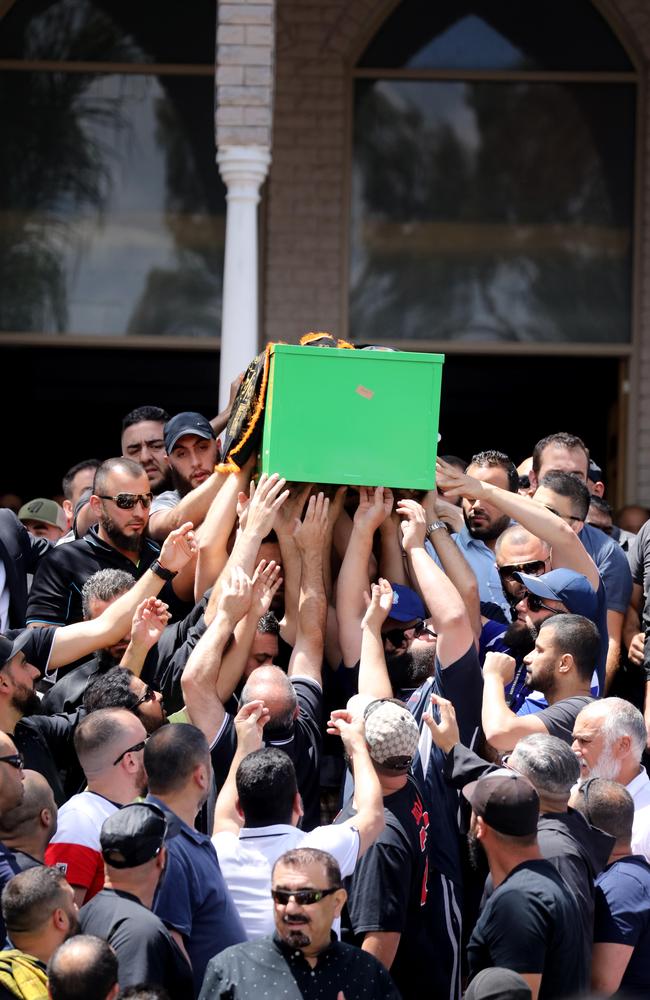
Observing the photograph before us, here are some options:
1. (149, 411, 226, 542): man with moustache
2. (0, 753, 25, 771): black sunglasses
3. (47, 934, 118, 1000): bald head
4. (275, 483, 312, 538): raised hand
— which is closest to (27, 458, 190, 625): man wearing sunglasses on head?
(149, 411, 226, 542): man with moustache

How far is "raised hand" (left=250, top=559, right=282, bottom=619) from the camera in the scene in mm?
5383

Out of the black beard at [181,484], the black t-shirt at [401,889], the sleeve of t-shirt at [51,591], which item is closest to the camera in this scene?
the black t-shirt at [401,889]

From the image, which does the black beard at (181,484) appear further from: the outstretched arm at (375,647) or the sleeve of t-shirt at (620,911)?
the sleeve of t-shirt at (620,911)

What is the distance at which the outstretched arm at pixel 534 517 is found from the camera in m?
5.81

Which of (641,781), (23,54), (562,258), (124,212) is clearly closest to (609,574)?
(641,781)

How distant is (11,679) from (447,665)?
55.0 inches

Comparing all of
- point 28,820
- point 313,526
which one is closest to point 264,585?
point 313,526

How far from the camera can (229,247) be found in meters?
9.07

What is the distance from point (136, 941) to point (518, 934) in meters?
0.97

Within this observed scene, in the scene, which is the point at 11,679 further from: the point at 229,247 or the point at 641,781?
the point at 229,247

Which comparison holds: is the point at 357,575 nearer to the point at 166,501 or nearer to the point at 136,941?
the point at 166,501

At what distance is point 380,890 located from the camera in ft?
14.8

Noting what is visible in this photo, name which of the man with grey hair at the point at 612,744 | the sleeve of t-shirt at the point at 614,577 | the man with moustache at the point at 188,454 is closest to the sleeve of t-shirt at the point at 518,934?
the man with grey hair at the point at 612,744

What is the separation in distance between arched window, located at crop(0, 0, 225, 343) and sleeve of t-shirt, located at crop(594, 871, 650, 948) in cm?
747
